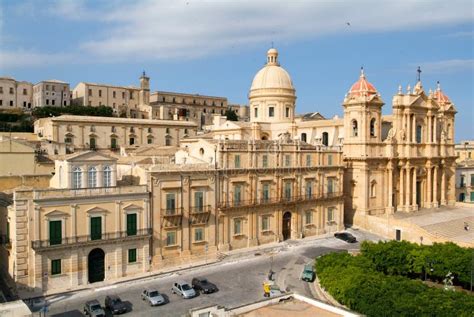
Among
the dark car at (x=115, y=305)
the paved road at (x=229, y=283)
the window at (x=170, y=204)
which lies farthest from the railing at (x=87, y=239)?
the dark car at (x=115, y=305)

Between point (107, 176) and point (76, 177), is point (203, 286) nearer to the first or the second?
point (107, 176)

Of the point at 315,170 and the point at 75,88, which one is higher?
the point at 75,88

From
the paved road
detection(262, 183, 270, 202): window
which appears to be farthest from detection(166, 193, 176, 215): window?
detection(262, 183, 270, 202): window

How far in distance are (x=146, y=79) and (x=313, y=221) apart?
2350 inches

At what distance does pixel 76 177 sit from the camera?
33.5 metres

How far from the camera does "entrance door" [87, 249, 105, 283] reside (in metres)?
33.6

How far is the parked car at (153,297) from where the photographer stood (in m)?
29.8

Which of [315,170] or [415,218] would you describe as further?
[415,218]

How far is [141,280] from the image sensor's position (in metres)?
34.6

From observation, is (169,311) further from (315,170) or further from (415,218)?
(415,218)

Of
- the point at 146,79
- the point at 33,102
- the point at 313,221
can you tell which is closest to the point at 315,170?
the point at 313,221

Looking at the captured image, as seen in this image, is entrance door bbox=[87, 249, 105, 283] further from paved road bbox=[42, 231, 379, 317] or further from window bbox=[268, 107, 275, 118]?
window bbox=[268, 107, 275, 118]

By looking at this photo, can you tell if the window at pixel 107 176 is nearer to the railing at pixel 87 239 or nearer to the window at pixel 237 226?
the railing at pixel 87 239

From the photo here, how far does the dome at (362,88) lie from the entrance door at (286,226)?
16541 mm
